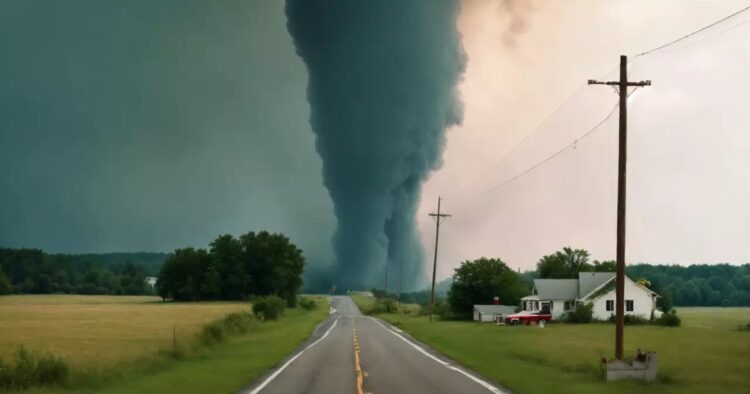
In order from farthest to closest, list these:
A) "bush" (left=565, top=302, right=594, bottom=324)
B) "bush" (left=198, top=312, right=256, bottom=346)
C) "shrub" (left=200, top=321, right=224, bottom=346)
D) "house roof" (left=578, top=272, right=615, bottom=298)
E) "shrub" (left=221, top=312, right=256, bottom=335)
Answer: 1. "house roof" (left=578, top=272, right=615, bottom=298)
2. "bush" (left=565, top=302, right=594, bottom=324)
3. "shrub" (left=221, top=312, right=256, bottom=335)
4. "bush" (left=198, top=312, right=256, bottom=346)
5. "shrub" (left=200, top=321, right=224, bottom=346)

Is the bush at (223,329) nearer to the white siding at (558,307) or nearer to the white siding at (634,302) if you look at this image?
the white siding at (558,307)

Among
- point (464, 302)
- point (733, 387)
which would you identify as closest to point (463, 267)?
point (464, 302)

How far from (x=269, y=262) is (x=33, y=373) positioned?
148 m

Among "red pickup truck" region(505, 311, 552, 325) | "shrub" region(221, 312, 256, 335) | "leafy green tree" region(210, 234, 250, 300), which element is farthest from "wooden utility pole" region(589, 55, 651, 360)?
"leafy green tree" region(210, 234, 250, 300)

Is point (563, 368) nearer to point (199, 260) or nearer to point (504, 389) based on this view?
point (504, 389)

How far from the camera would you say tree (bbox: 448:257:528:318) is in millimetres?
110062

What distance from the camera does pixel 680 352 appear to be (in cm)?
4084

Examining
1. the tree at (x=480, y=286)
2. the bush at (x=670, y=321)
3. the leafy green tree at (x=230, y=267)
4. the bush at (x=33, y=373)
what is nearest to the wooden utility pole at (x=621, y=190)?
the bush at (x=33, y=373)

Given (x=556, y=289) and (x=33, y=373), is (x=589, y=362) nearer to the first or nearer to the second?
(x=33, y=373)

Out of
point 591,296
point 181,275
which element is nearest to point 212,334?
point 591,296

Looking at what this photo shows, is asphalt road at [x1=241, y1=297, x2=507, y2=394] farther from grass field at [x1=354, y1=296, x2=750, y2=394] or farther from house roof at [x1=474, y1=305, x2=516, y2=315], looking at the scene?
house roof at [x1=474, y1=305, x2=516, y2=315]

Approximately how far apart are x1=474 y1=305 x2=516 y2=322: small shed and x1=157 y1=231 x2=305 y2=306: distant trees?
72566mm

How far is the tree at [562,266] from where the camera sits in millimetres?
130125

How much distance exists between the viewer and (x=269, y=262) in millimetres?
171500
